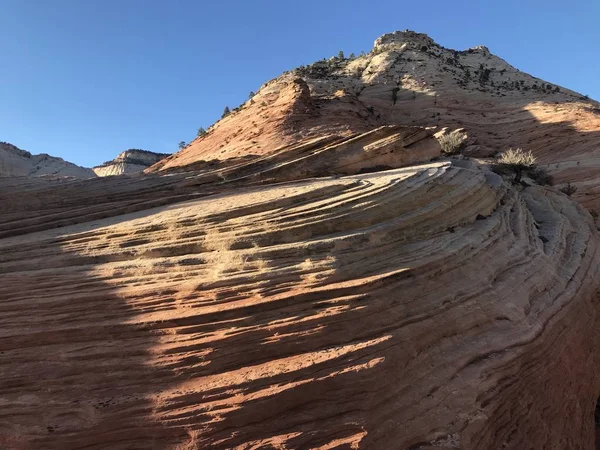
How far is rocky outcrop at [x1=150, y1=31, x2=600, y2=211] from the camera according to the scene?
22984 mm

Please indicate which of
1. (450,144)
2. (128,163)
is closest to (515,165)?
(450,144)

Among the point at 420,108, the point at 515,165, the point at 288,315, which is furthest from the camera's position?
the point at 420,108

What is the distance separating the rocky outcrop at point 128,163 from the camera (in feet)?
203

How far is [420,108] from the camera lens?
115 ft

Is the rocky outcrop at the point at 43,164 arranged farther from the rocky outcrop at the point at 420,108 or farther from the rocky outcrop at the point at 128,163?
the rocky outcrop at the point at 420,108

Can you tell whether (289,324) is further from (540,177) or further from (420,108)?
(420,108)

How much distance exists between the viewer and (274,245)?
7.47 meters

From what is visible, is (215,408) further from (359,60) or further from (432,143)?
(359,60)

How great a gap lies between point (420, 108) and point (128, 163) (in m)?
47.6

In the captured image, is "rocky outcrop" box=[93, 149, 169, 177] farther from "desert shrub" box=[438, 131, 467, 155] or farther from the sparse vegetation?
the sparse vegetation

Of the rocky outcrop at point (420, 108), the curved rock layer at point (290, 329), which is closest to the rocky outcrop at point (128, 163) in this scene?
the rocky outcrop at point (420, 108)

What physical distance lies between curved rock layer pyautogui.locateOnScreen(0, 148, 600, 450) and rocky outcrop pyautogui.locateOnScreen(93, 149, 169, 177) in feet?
177

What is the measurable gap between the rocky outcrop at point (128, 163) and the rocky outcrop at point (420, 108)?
3258 cm

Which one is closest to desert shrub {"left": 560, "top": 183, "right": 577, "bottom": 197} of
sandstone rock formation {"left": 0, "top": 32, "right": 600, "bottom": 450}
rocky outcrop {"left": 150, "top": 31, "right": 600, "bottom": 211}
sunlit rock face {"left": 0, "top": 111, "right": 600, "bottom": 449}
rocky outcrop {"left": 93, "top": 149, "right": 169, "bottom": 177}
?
rocky outcrop {"left": 150, "top": 31, "right": 600, "bottom": 211}
